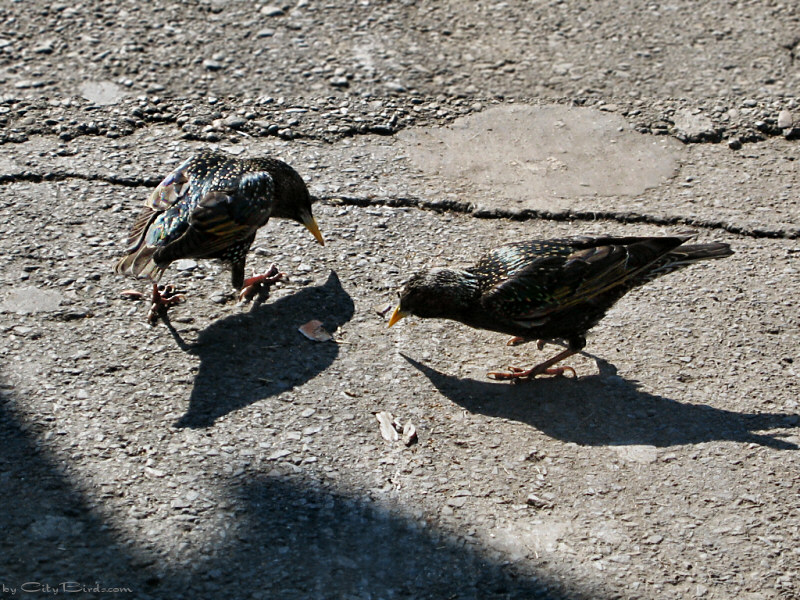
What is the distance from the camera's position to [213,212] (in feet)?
15.3

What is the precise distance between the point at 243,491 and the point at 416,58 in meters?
4.04

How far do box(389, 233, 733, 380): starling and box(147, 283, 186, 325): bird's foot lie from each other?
113 centimetres

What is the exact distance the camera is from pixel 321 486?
382cm

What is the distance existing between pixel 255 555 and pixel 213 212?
6.13 feet

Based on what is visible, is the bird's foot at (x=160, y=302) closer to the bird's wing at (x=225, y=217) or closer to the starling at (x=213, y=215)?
the starling at (x=213, y=215)

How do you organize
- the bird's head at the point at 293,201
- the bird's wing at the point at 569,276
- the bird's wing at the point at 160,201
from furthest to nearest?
the bird's head at the point at 293,201
the bird's wing at the point at 160,201
the bird's wing at the point at 569,276

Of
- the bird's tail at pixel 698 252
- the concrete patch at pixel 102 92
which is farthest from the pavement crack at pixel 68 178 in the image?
the bird's tail at pixel 698 252

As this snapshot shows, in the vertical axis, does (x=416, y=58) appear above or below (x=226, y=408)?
above

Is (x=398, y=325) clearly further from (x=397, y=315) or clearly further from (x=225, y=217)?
(x=225, y=217)

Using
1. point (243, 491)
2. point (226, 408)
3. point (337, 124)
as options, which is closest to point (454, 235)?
point (337, 124)

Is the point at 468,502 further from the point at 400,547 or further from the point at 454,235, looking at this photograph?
the point at 454,235

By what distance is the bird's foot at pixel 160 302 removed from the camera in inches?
183

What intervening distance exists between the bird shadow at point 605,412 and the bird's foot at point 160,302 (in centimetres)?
126

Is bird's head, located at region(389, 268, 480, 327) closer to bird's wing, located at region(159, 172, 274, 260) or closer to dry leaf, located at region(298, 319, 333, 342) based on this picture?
dry leaf, located at region(298, 319, 333, 342)
